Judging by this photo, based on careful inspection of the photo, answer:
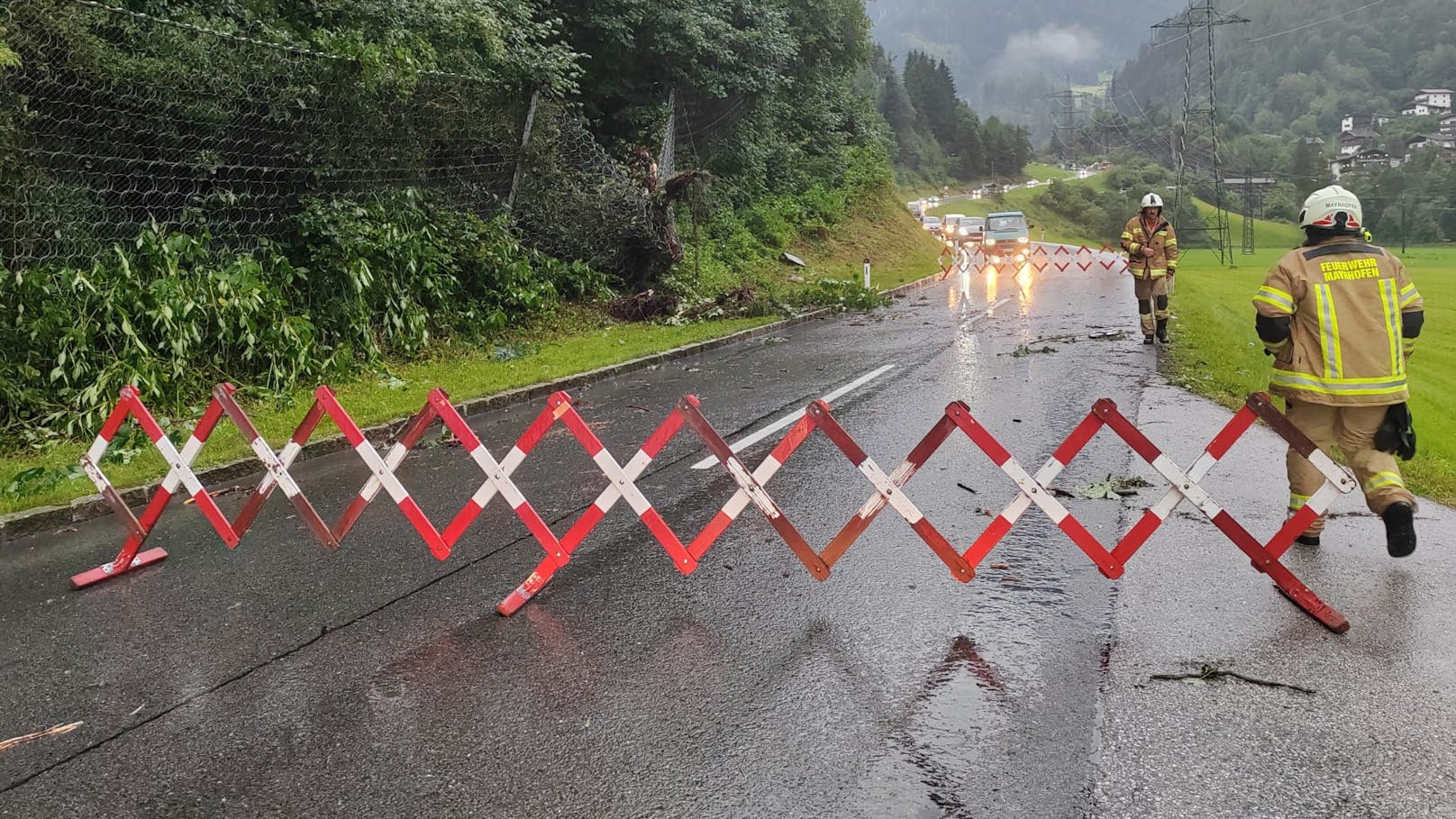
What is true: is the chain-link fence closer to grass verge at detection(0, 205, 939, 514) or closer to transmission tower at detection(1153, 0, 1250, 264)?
grass verge at detection(0, 205, 939, 514)

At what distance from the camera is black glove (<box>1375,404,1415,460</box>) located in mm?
4969

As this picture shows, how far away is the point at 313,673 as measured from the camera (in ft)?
13.8

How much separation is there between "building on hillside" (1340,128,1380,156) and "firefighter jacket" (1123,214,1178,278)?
442 feet

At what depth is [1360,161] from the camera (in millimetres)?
115000

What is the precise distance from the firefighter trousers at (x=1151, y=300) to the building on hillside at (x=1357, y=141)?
135 metres

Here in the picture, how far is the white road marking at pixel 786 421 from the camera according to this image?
309 inches

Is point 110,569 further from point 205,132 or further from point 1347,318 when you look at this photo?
point 205,132

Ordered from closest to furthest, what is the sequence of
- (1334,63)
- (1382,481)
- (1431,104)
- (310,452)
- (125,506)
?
(1382,481), (125,506), (310,452), (1431,104), (1334,63)

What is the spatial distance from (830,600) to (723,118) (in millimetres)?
25979

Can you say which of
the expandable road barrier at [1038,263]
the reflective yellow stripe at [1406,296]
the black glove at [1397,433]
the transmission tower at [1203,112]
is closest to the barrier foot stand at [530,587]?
the black glove at [1397,433]

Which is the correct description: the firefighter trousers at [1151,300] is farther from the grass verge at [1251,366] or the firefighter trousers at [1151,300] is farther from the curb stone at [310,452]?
the curb stone at [310,452]

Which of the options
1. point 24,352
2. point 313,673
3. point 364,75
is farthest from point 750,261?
point 313,673

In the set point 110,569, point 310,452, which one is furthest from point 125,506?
point 310,452

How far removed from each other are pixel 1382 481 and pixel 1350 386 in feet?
1.62
